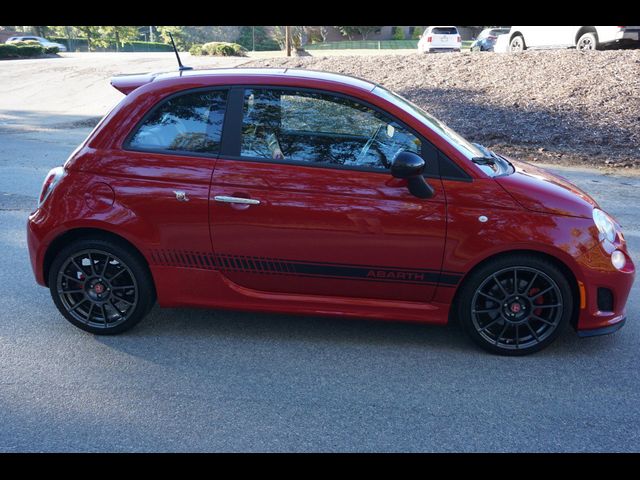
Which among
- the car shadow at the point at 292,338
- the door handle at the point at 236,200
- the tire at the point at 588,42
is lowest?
the car shadow at the point at 292,338

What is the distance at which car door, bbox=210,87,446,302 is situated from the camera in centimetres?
410

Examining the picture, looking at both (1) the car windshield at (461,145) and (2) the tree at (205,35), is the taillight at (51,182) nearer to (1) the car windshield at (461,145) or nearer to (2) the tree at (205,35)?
(1) the car windshield at (461,145)

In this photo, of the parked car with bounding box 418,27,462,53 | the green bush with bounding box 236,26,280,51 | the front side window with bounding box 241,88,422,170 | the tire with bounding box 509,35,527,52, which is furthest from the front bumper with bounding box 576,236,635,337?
the green bush with bounding box 236,26,280,51

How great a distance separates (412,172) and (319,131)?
78 cm

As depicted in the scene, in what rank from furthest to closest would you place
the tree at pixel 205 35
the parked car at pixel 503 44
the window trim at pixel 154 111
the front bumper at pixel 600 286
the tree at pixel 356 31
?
the tree at pixel 356 31 → the tree at pixel 205 35 → the parked car at pixel 503 44 → the window trim at pixel 154 111 → the front bumper at pixel 600 286

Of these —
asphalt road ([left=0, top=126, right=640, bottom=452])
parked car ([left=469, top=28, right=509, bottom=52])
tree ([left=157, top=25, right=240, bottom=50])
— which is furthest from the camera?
tree ([left=157, top=25, right=240, bottom=50])

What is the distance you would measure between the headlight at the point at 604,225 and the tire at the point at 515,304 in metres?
0.40

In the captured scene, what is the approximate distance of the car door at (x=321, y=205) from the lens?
4102 mm

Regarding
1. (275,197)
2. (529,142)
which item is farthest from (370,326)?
(529,142)

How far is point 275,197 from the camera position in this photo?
13.6ft

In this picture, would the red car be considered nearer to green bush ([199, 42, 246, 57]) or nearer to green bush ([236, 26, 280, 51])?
green bush ([199, 42, 246, 57])

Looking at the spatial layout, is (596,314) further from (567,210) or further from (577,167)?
(577,167)

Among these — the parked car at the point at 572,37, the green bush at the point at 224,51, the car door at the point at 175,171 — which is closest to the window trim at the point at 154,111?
the car door at the point at 175,171

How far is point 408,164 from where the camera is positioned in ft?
12.9
